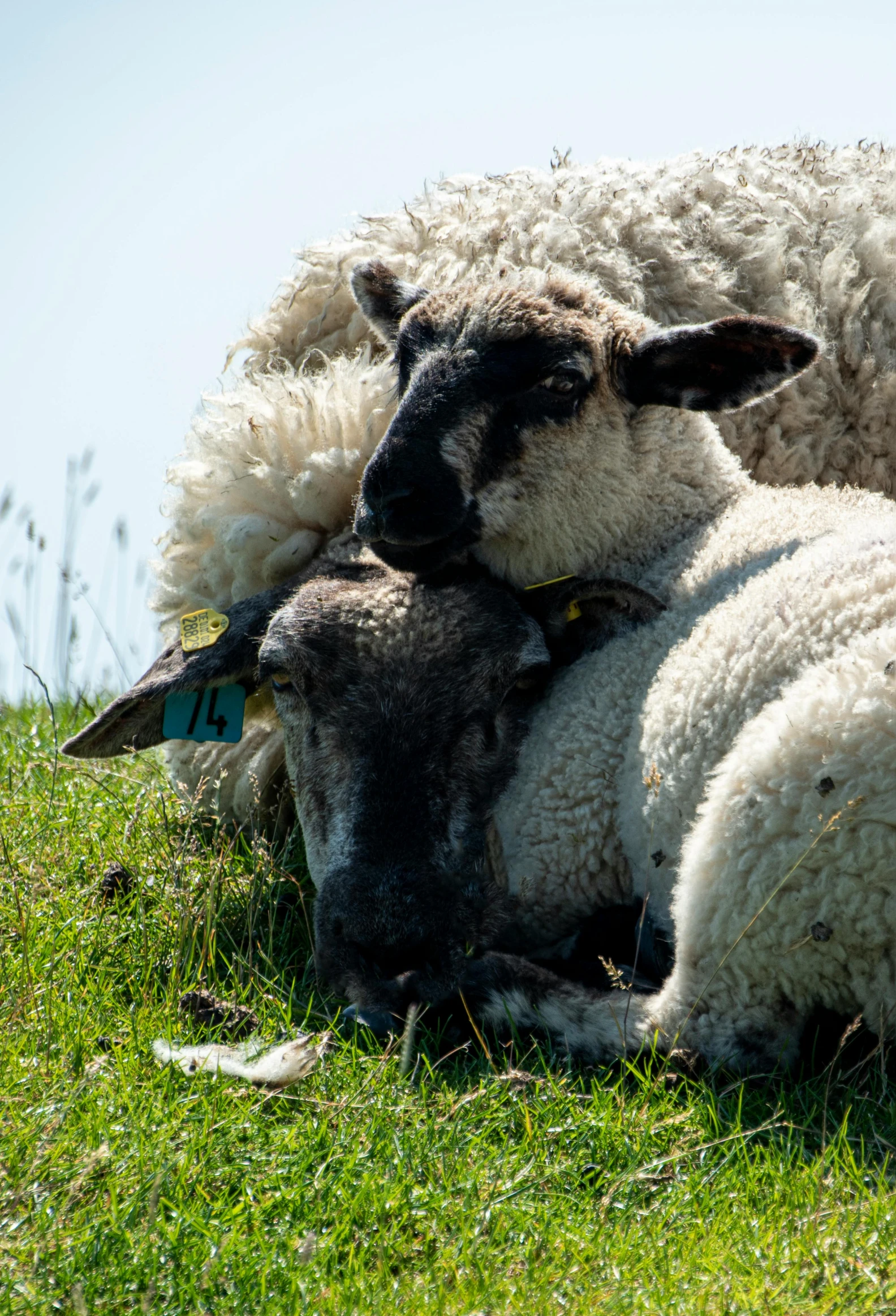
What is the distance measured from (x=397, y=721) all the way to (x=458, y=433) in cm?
88

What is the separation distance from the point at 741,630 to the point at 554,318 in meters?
1.23

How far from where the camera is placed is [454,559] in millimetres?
4105

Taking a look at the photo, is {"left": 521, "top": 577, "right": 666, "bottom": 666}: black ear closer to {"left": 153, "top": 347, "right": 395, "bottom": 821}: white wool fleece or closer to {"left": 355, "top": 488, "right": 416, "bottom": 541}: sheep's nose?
{"left": 355, "top": 488, "right": 416, "bottom": 541}: sheep's nose

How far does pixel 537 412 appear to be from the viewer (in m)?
4.02

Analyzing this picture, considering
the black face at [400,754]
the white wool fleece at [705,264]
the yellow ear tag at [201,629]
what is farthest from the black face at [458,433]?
the white wool fleece at [705,264]

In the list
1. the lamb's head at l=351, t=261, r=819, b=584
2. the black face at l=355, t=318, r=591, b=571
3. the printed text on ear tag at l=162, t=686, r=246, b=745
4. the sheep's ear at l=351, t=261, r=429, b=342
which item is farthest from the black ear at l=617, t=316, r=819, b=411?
the printed text on ear tag at l=162, t=686, r=246, b=745

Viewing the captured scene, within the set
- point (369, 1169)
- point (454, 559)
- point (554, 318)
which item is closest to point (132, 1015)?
point (369, 1169)

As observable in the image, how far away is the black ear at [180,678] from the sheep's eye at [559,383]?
107 centimetres

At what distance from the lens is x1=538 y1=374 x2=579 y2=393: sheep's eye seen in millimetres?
4004

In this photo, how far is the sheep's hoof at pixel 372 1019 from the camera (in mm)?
3221

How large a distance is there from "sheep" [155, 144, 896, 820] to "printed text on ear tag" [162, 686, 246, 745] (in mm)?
240

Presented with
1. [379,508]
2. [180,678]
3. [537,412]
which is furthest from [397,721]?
[537,412]

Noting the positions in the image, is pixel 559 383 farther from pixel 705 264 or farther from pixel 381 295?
pixel 705 264

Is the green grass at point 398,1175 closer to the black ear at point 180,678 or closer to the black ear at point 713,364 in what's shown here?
the black ear at point 180,678
